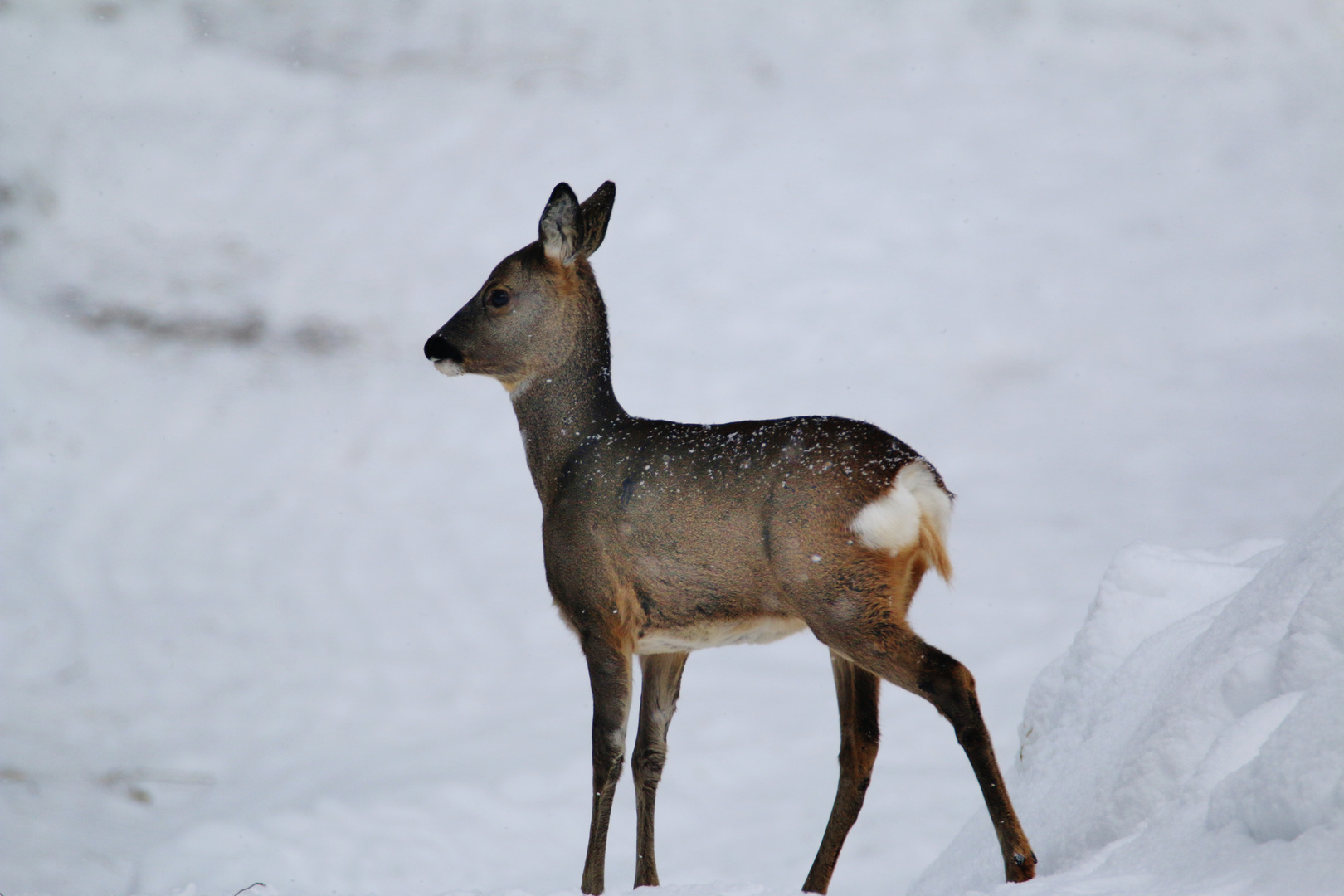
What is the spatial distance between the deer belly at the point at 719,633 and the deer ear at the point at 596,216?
1.44m

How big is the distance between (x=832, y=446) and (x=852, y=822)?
48.1 inches

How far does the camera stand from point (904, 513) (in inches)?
148

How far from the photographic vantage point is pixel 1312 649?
10.3 ft

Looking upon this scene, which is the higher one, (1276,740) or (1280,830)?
(1276,740)

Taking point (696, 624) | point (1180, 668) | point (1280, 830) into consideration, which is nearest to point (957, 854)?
point (1180, 668)

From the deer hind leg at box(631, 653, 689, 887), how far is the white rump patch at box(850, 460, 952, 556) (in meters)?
1.10

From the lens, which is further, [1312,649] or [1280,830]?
[1312,649]

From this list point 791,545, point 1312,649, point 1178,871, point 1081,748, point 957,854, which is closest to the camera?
point 1178,871

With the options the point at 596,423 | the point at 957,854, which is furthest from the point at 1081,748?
the point at 596,423

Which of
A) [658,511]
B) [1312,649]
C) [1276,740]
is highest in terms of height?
[658,511]

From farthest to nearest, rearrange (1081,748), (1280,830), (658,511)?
(1081,748) < (658,511) < (1280,830)

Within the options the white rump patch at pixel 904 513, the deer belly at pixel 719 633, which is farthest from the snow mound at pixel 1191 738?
the deer belly at pixel 719 633

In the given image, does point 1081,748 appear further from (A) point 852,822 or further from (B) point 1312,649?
(B) point 1312,649

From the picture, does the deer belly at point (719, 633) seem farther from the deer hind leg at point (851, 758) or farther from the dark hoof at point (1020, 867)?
the dark hoof at point (1020, 867)
